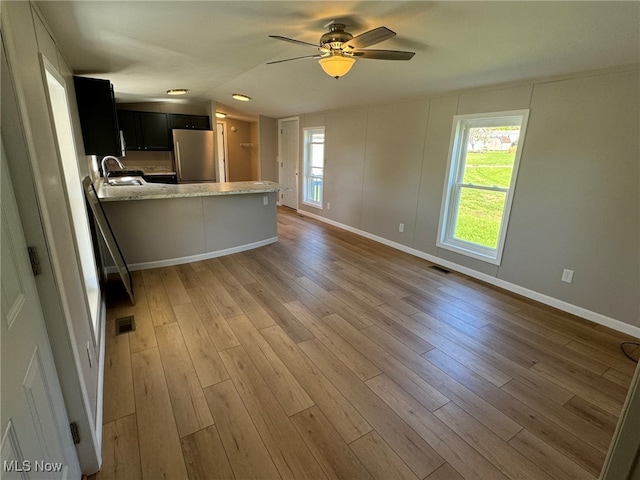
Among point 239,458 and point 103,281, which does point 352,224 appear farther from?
point 239,458

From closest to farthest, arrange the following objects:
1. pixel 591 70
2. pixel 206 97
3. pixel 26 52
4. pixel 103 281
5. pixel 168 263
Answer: pixel 26 52 → pixel 591 70 → pixel 103 281 → pixel 168 263 → pixel 206 97

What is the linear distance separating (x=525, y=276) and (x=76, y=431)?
12.8ft

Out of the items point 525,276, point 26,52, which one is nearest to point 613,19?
point 525,276

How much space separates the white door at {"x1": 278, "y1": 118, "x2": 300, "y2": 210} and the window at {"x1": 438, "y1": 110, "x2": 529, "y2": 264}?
12.6 feet

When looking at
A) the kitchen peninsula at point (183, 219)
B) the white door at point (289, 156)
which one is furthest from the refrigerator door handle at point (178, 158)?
the kitchen peninsula at point (183, 219)

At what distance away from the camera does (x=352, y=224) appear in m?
5.68

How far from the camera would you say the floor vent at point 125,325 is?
8.25 feet

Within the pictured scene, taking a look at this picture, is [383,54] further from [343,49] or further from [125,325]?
[125,325]

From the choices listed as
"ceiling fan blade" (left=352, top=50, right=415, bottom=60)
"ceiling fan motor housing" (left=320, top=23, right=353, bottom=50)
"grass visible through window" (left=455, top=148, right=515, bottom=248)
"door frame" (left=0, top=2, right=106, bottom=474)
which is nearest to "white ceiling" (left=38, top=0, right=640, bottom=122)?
"ceiling fan motor housing" (left=320, top=23, right=353, bottom=50)

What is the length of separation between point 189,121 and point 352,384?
637 centimetres

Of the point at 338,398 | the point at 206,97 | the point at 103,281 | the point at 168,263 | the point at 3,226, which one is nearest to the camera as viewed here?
the point at 3,226

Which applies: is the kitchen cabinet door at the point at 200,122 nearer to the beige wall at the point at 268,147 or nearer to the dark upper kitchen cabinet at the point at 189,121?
the dark upper kitchen cabinet at the point at 189,121

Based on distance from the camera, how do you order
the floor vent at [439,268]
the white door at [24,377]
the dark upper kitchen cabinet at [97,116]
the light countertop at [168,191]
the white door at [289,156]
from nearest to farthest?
1. the white door at [24,377]
2. the dark upper kitchen cabinet at [97,116]
3. the light countertop at [168,191]
4. the floor vent at [439,268]
5. the white door at [289,156]

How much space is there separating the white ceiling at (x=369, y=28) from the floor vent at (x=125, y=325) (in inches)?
86.7
